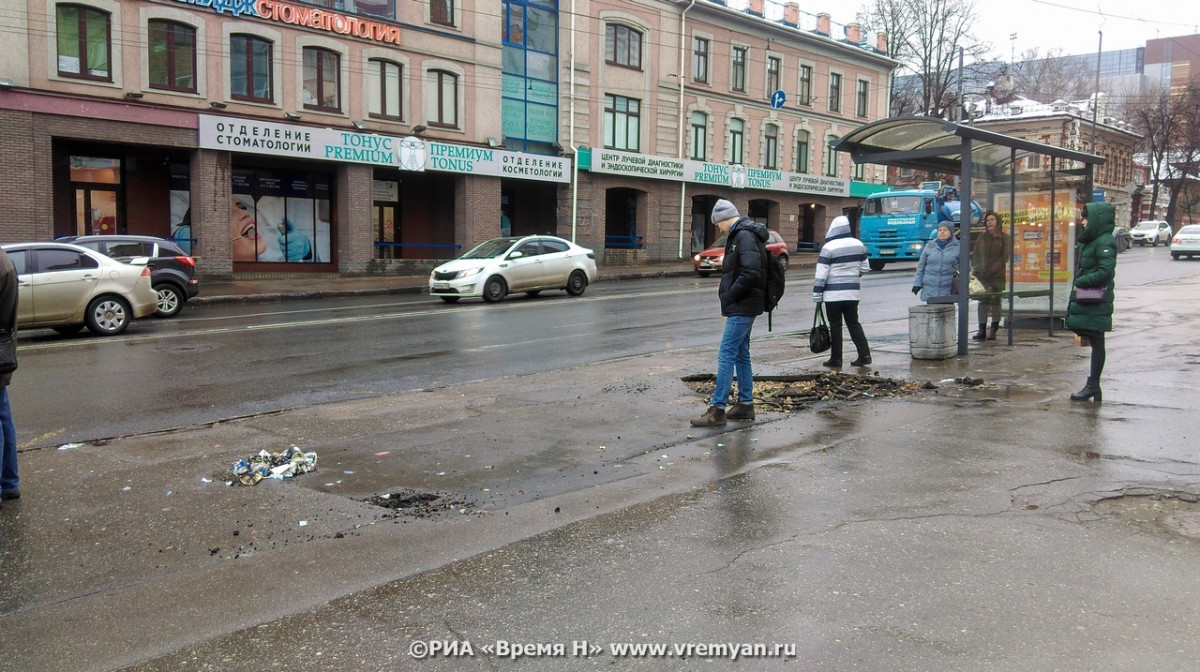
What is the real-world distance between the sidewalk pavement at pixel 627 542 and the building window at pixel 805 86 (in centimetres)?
3747

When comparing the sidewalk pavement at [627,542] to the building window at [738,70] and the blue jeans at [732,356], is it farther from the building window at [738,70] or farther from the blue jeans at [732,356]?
the building window at [738,70]

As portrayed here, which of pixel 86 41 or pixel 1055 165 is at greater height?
pixel 86 41

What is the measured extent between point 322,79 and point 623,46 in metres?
13.0

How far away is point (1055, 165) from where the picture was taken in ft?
42.4

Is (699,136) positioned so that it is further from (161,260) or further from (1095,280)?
(1095,280)

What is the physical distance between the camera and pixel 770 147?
42500 millimetres

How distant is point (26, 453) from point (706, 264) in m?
25.2

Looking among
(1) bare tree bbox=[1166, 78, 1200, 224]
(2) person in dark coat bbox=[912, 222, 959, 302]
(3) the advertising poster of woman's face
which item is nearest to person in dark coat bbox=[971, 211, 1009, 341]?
(2) person in dark coat bbox=[912, 222, 959, 302]

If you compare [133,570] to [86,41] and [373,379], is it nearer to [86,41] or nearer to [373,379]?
[373,379]

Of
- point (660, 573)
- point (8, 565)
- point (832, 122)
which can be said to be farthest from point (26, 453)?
point (832, 122)

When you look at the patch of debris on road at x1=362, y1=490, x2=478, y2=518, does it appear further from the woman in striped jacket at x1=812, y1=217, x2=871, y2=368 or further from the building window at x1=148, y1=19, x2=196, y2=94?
the building window at x1=148, y1=19, x2=196, y2=94

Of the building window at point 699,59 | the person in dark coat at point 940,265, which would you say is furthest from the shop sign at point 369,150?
the person in dark coat at point 940,265

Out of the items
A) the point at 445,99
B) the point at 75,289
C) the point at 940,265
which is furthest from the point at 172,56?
the point at 940,265

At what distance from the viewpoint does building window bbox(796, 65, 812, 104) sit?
43531 millimetres
